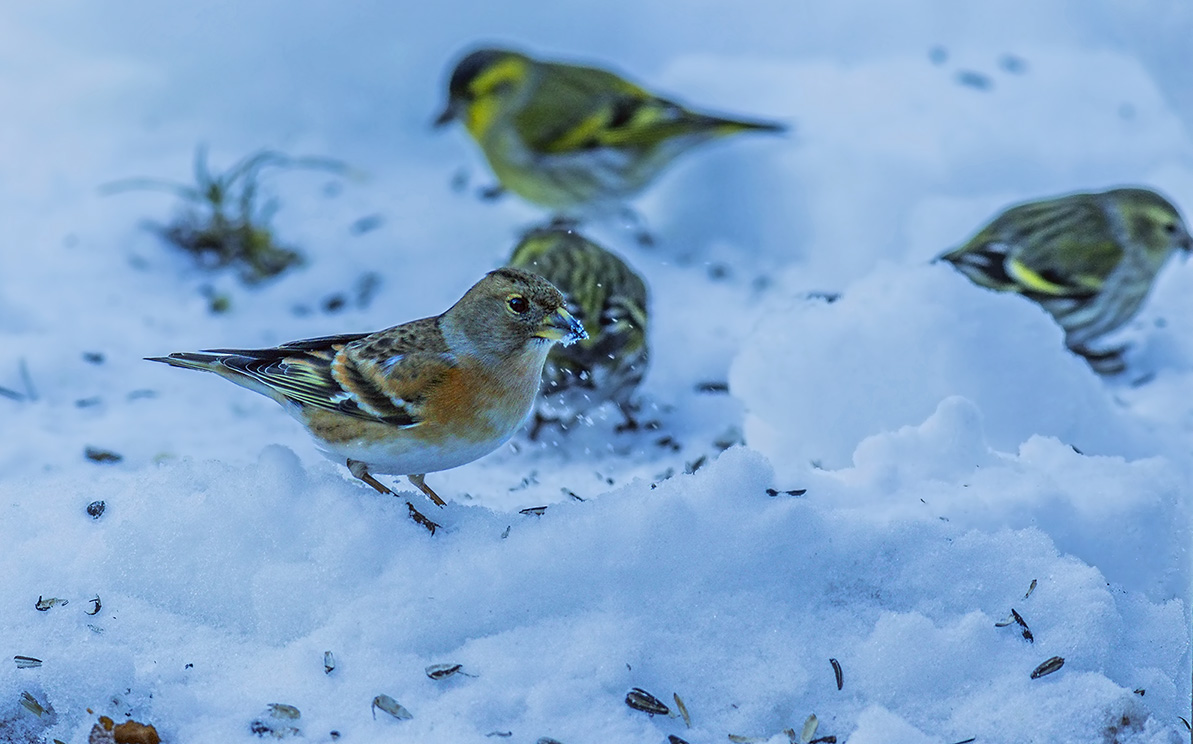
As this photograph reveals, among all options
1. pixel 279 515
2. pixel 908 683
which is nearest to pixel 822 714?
pixel 908 683

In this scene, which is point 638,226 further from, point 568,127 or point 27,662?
point 27,662

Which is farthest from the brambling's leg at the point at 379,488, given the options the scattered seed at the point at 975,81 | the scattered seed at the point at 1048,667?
the scattered seed at the point at 975,81

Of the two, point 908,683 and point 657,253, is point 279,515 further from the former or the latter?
point 657,253

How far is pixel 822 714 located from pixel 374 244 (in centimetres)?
402

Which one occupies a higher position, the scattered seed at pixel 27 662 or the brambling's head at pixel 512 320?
the brambling's head at pixel 512 320

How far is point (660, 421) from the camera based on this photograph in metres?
4.88

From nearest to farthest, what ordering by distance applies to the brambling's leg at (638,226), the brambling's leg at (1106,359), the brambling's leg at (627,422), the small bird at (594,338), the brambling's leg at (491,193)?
the small bird at (594,338) < the brambling's leg at (627,422) < the brambling's leg at (1106,359) < the brambling's leg at (638,226) < the brambling's leg at (491,193)

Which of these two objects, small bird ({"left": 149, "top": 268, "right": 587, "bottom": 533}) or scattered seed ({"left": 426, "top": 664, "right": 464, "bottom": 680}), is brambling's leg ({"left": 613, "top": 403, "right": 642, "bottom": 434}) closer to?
small bird ({"left": 149, "top": 268, "right": 587, "bottom": 533})

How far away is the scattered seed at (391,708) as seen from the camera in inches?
104

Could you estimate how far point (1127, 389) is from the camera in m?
4.99

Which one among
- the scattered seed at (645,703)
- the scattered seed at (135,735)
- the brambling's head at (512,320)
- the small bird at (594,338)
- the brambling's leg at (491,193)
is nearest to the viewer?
the scattered seed at (135,735)

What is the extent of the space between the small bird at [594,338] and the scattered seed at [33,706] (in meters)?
2.12

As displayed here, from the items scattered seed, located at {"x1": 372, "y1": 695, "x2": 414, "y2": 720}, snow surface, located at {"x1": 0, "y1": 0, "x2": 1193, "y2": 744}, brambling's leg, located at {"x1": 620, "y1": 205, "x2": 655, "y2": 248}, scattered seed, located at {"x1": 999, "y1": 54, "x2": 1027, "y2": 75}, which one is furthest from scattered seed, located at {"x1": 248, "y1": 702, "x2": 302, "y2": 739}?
scattered seed, located at {"x1": 999, "y1": 54, "x2": 1027, "y2": 75}

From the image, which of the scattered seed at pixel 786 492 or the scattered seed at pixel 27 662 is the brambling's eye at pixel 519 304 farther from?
the scattered seed at pixel 27 662
